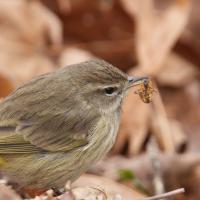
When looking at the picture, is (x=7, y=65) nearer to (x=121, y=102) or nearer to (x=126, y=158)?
(x=126, y=158)

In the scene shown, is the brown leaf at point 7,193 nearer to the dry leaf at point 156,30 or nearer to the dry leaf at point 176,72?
the dry leaf at point 156,30

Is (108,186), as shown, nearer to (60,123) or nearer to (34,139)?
(60,123)

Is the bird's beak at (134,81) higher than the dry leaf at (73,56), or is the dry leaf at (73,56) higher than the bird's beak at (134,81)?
the dry leaf at (73,56)

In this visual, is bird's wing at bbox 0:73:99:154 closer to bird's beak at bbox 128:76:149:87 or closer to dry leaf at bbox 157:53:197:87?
bird's beak at bbox 128:76:149:87

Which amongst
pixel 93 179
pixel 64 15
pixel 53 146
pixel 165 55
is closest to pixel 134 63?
pixel 165 55

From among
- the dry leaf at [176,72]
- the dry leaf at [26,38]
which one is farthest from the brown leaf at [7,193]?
the dry leaf at [176,72]

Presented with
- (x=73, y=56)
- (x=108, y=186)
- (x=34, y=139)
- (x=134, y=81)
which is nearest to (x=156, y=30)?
(x=73, y=56)
